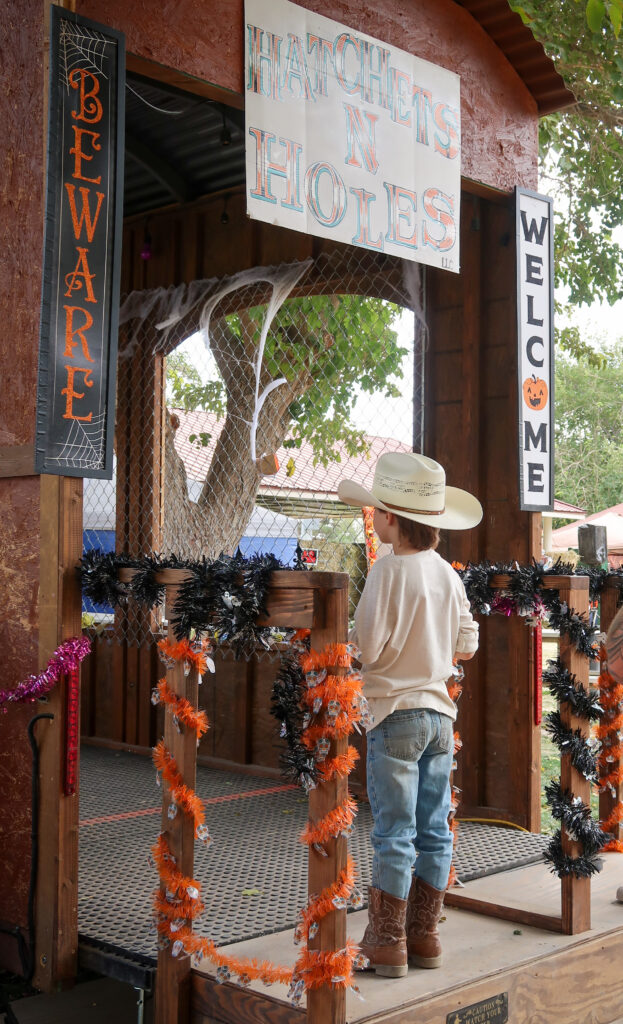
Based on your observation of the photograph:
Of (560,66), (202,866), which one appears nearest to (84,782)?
(202,866)

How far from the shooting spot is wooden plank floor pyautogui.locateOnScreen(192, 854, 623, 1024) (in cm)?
305

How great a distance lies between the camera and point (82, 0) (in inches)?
150

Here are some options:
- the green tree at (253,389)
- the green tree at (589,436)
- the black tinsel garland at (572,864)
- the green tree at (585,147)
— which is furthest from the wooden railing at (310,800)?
the green tree at (589,436)

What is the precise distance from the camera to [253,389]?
7.00 m

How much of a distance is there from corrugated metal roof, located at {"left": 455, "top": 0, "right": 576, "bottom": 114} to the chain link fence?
140cm

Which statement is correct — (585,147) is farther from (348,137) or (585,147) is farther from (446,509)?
(446,509)

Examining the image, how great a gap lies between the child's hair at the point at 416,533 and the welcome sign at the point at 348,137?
65.1 inches

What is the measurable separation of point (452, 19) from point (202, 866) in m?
4.33

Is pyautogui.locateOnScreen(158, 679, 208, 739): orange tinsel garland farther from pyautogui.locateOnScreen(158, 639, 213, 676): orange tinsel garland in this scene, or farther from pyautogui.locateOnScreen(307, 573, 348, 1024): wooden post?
pyautogui.locateOnScreen(307, 573, 348, 1024): wooden post

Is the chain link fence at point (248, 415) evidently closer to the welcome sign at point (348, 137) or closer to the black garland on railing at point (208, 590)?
the welcome sign at point (348, 137)

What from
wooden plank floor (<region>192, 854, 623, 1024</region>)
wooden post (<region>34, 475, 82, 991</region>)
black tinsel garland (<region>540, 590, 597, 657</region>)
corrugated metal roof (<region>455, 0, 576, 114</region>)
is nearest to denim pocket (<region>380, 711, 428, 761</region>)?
wooden plank floor (<region>192, 854, 623, 1024</region>)

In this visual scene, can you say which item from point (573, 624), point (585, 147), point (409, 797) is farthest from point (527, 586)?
point (585, 147)

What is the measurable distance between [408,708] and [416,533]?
1.85 ft

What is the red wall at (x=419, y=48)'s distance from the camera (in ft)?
13.3
